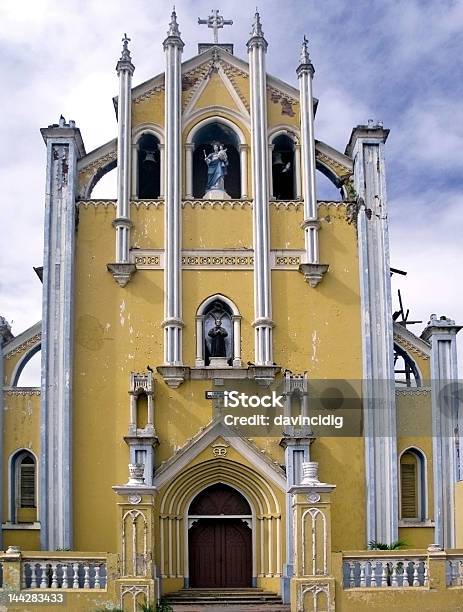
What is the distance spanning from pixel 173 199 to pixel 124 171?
4.65 ft

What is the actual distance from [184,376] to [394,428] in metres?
5.05

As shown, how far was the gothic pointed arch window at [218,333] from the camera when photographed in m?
23.8

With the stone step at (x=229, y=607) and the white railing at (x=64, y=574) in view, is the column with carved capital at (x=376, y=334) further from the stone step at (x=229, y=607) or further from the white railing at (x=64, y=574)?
the white railing at (x=64, y=574)

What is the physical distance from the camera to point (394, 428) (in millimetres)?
23359

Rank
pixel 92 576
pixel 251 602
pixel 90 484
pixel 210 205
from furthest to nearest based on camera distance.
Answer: pixel 210 205, pixel 90 484, pixel 251 602, pixel 92 576

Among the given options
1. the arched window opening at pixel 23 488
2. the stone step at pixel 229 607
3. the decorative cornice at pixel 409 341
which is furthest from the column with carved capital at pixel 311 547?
the arched window opening at pixel 23 488

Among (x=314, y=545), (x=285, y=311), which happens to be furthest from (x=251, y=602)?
(x=285, y=311)

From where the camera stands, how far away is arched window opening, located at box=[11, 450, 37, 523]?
75.3 feet

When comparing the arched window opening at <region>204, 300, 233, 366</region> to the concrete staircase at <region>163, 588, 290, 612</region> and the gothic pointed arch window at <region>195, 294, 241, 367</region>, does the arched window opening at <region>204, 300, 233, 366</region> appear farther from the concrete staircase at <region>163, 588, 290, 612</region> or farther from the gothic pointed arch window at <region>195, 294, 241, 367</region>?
the concrete staircase at <region>163, 588, 290, 612</region>

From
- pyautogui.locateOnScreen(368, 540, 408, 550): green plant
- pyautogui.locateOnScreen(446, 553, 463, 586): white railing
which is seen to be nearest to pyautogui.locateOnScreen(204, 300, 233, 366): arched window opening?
pyautogui.locateOnScreen(368, 540, 408, 550): green plant

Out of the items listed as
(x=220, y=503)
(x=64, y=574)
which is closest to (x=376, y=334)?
Result: (x=220, y=503)

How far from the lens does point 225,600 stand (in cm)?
2134

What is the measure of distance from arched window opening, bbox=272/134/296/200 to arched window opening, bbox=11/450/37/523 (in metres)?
9.14

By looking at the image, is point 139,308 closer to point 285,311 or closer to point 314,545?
point 285,311
